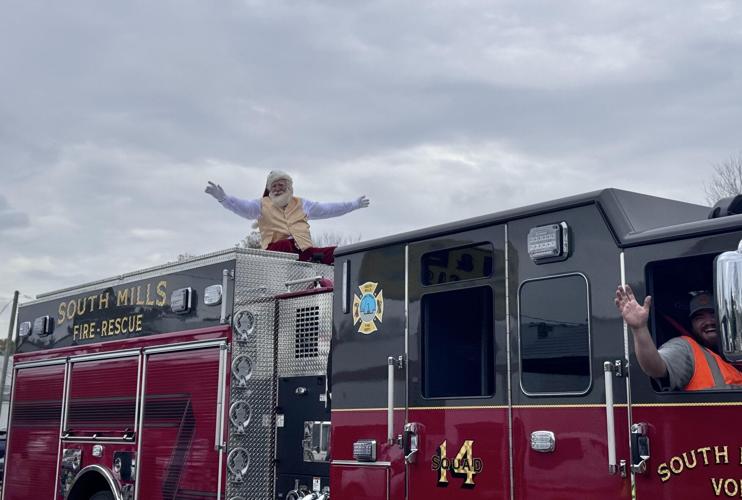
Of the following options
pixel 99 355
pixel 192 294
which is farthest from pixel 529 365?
pixel 99 355

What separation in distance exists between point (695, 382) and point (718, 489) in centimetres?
52

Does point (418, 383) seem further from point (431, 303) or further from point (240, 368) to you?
point (240, 368)

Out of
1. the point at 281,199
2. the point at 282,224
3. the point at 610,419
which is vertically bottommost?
the point at 610,419

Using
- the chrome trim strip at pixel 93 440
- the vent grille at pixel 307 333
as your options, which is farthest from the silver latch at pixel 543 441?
the chrome trim strip at pixel 93 440

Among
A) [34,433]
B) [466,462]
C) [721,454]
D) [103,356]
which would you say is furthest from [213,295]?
[721,454]

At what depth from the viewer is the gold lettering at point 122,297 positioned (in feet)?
30.2

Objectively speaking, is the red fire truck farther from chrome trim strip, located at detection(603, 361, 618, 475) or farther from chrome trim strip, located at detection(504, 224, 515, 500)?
chrome trim strip, located at detection(603, 361, 618, 475)

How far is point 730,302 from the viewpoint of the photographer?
391 cm

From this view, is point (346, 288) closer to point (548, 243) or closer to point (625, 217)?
point (548, 243)

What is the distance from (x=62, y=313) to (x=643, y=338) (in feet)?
24.5

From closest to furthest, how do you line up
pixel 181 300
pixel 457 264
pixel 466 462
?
pixel 466 462 < pixel 457 264 < pixel 181 300

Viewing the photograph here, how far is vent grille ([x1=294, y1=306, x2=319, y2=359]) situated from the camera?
7.40 metres

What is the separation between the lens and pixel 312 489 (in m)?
7.09

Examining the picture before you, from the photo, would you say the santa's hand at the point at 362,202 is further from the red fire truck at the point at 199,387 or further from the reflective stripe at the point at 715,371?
the reflective stripe at the point at 715,371
